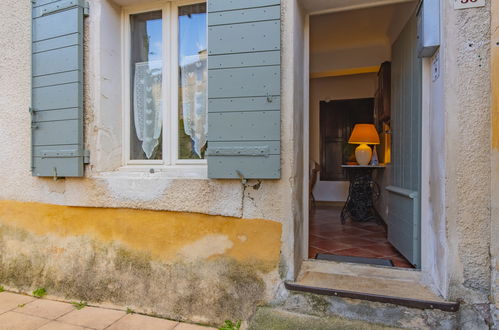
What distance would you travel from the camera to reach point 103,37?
2533 millimetres

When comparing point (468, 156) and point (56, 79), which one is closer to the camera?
point (468, 156)

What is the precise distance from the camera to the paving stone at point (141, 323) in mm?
2158

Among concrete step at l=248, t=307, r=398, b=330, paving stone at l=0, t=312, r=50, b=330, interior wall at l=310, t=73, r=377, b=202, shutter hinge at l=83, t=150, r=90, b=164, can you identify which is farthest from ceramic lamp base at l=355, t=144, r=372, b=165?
paving stone at l=0, t=312, r=50, b=330

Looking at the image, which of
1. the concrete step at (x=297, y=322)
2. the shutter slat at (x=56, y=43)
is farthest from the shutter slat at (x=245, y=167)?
the shutter slat at (x=56, y=43)

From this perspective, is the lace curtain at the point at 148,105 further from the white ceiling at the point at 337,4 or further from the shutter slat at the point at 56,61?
the white ceiling at the point at 337,4

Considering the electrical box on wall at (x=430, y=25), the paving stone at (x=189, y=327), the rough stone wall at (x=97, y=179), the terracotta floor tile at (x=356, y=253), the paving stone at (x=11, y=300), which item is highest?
the electrical box on wall at (x=430, y=25)

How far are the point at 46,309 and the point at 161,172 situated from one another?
146cm

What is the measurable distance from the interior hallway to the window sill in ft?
4.11

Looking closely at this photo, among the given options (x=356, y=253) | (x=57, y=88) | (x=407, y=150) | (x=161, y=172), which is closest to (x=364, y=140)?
(x=407, y=150)

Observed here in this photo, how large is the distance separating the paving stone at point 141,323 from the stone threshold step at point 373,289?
959 mm

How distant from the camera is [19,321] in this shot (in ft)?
7.45

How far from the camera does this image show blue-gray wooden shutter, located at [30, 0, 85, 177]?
2.48 m

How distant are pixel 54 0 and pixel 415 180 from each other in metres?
3.37

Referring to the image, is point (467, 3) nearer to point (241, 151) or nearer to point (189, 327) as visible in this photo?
point (241, 151)
